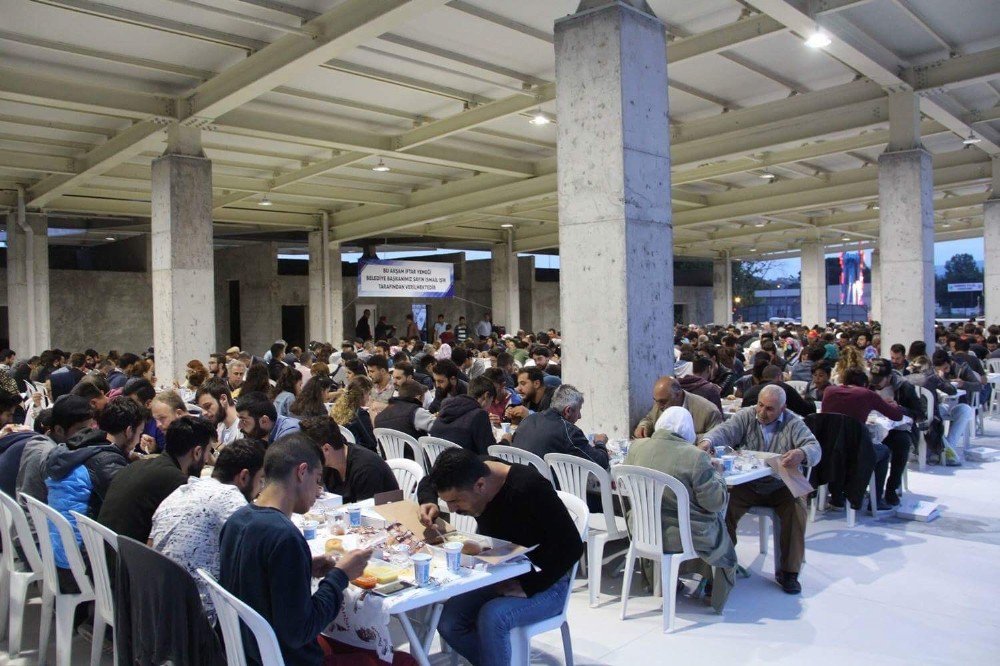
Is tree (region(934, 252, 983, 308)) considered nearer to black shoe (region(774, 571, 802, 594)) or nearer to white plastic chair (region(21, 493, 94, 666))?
black shoe (region(774, 571, 802, 594))

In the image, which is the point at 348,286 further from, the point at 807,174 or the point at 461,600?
the point at 461,600

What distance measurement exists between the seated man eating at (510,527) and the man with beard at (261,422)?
83.5 inches

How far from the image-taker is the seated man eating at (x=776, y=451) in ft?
14.0

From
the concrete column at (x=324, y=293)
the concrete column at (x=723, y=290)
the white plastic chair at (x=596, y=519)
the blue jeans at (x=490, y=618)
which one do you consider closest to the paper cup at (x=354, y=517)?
the blue jeans at (x=490, y=618)

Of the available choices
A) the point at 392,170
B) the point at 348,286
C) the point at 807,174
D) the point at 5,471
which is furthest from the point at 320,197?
the point at 5,471

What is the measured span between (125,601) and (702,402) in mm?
3857

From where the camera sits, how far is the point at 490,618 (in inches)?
110

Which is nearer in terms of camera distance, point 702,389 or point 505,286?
point 702,389

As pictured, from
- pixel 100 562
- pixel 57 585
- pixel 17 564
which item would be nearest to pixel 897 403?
pixel 100 562

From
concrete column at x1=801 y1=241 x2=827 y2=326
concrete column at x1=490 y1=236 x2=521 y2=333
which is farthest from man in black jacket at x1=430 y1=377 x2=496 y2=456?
concrete column at x1=801 y1=241 x2=827 y2=326

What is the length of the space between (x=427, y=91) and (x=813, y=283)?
1920 cm

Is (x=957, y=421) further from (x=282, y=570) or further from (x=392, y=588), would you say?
(x=282, y=570)

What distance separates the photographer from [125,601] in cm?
270

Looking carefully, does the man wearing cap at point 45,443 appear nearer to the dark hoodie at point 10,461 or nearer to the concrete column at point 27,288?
the dark hoodie at point 10,461
